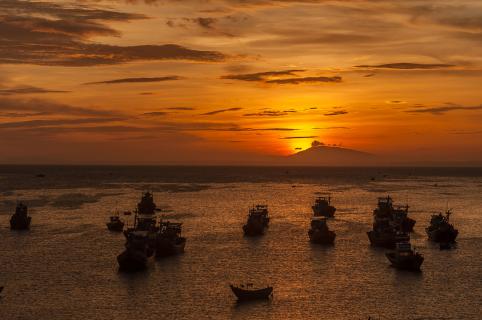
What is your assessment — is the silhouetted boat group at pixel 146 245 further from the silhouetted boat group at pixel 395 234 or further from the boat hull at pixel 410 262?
the boat hull at pixel 410 262

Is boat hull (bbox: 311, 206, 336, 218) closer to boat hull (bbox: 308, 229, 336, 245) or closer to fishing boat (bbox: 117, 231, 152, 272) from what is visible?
boat hull (bbox: 308, 229, 336, 245)

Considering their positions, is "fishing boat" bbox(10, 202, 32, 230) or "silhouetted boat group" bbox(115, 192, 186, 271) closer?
"silhouetted boat group" bbox(115, 192, 186, 271)

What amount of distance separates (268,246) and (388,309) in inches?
Answer: 1815

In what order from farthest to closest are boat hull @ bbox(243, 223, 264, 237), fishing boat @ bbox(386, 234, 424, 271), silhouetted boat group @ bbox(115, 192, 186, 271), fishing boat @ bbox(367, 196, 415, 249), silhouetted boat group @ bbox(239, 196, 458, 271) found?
1. boat hull @ bbox(243, 223, 264, 237)
2. fishing boat @ bbox(367, 196, 415, 249)
3. silhouetted boat group @ bbox(239, 196, 458, 271)
4. fishing boat @ bbox(386, 234, 424, 271)
5. silhouetted boat group @ bbox(115, 192, 186, 271)

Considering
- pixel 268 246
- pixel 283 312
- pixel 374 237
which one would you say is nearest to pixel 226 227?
pixel 268 246

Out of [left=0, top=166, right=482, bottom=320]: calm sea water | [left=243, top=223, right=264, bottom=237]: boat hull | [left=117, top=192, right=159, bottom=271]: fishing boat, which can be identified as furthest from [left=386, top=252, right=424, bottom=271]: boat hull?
[left=243, top=223, right=264, bottom=237]: boat hull

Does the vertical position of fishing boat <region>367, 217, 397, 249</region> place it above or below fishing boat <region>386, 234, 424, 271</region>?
above

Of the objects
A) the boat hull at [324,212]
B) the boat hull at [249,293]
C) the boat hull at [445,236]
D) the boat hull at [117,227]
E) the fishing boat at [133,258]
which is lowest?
the boat hull at [249,293]

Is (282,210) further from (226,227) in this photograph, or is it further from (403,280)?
(403,280)

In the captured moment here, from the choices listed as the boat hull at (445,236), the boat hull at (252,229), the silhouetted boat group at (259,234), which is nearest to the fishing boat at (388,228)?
the silhouetted boat group at (259,234)

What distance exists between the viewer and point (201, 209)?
193750 millimetres

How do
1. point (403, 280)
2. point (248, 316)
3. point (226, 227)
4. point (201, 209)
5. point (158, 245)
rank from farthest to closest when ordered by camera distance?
1. point (201, 209)
2. point (226, 227)
3. point (158, 245)
4. point (403, 280)
5. point (248, 316)

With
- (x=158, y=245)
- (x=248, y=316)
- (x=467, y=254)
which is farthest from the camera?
(x=467, y=254)

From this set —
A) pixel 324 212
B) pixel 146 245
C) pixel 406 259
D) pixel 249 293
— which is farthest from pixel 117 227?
pixel 249 293
